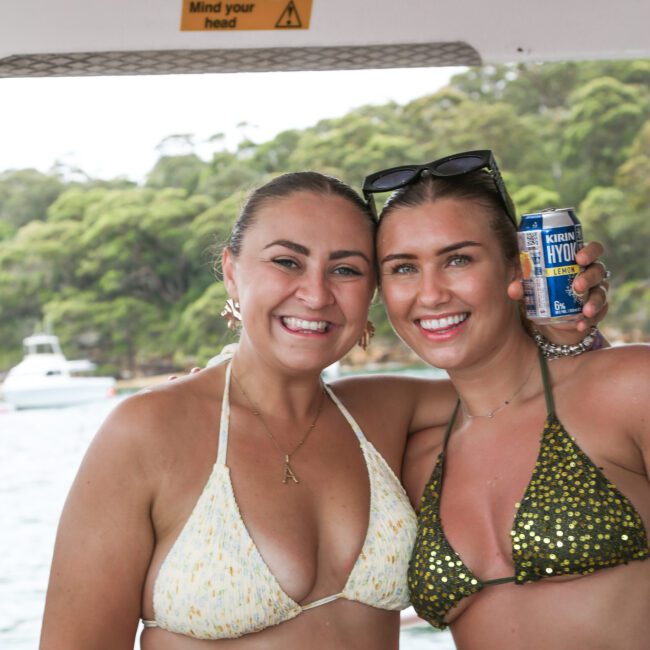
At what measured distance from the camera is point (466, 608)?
1.99m

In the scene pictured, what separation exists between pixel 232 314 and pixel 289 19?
75 cm

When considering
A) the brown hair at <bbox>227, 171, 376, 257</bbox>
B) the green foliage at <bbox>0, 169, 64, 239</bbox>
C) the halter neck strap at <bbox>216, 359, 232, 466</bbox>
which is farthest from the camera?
the green foliage at <bbox>0, 169, 64, 239</bbox>

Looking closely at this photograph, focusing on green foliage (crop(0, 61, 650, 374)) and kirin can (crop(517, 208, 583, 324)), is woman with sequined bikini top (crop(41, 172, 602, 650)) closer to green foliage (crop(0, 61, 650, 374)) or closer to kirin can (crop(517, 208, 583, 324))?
kirin can (crop(517, 208, 583, 324))

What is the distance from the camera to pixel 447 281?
6.63 feet

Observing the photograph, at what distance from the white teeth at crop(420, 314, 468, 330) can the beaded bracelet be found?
0.21 metres

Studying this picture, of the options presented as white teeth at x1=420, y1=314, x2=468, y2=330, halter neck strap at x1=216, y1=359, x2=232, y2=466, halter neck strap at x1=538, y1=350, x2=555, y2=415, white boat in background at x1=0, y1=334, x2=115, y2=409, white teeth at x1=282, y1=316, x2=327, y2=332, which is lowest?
white boat in background at x1=0, y1=334, x2=115, y2=409

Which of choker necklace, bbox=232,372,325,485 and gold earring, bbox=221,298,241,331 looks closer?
choker necklace, bbox=232,372,325,485

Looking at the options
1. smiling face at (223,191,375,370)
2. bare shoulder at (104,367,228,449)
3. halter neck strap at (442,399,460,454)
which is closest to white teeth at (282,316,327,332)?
smiling face at (223,191,375,370)

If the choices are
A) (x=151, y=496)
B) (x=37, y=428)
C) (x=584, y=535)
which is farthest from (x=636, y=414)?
(x=37, y=428)

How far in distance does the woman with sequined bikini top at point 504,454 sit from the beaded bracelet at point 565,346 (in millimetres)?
15

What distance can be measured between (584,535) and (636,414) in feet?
0.83

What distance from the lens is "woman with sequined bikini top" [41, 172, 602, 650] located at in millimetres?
1868

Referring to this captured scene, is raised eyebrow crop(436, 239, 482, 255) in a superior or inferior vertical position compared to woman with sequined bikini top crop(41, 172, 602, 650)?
superior

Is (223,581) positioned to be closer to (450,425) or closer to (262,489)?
(262,489)
